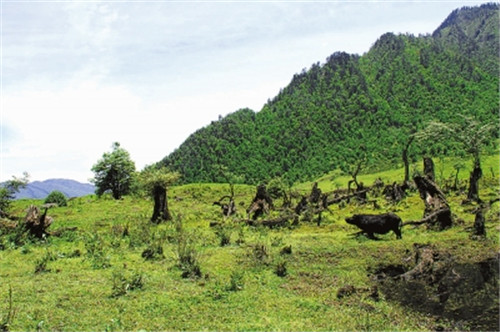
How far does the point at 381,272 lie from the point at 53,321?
1214cm

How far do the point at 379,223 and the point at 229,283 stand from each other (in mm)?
11267

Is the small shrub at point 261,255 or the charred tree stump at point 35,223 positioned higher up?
the charred tree stump at point 35,223

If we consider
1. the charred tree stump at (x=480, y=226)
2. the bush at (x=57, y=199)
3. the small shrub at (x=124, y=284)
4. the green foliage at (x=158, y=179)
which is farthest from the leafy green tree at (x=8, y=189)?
the charred tree stump at (x=480, y=226)

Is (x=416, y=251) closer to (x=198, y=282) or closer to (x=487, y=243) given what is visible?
(x=487, y=243)

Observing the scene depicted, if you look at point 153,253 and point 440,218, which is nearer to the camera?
point 153,253

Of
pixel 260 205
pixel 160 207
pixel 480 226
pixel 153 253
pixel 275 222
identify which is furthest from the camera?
pixel 260 205

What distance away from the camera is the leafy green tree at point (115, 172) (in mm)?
73188

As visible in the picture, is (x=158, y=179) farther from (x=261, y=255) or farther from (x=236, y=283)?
(x=236, y=283)

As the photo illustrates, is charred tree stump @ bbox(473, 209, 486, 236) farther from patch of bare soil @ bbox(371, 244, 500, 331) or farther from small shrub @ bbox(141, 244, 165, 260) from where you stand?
small shrub @ bbox(141, 244, 165, 260)

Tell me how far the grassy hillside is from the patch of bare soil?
0.09 metres

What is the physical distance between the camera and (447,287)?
14.1 meters

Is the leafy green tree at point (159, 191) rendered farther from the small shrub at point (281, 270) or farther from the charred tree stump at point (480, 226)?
the charred tree stump at point (480, 226)

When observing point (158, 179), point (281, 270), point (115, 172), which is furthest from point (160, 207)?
point (115, 172)

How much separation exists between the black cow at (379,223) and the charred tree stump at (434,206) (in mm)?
3214
